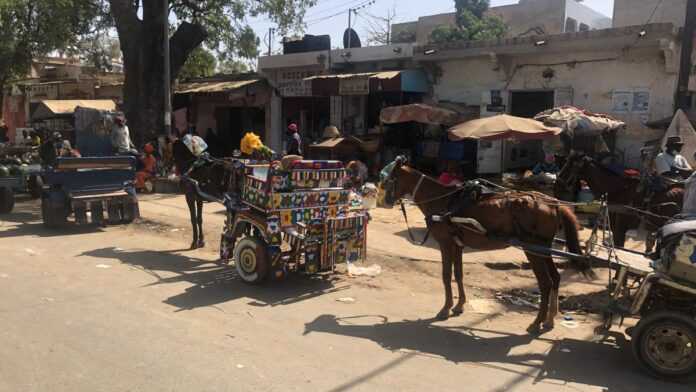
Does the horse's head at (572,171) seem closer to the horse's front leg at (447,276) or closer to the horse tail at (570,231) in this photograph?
the horse tail at (570,231)

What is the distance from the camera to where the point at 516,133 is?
10.3m

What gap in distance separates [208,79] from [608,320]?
69.1 ft

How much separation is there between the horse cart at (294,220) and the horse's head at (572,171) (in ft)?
9.40

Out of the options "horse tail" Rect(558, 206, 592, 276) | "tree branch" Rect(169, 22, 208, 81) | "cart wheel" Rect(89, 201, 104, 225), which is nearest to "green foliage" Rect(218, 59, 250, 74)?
"tree branch" Rect(169, 22, 208, 81)

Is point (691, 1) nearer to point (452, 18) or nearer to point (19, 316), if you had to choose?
point (19, 316)

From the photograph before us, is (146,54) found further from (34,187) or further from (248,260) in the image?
(248,260)

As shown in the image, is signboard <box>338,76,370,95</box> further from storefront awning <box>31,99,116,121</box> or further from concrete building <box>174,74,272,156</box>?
storefront awning <box>31,99,116,121</box>

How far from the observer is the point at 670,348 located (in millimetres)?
4375

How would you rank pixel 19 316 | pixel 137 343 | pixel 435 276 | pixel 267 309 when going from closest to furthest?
1. pixel 137 343
2. pixel 19 316
3. pixel 267 309
4. pixel 435 276

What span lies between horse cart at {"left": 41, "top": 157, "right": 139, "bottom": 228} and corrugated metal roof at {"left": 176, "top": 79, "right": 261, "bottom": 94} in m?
9.63

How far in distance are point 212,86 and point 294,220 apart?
15827mm

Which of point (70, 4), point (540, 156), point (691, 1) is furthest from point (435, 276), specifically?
point (70, 4)

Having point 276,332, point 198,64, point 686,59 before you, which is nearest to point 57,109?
point 198,64

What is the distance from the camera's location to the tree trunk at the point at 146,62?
17.3m
